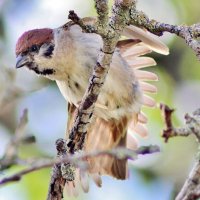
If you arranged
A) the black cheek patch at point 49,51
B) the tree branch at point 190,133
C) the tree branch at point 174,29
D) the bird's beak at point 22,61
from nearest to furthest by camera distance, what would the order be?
the tree branch at point 190,133 → the tree branch at point 174,29 → the bird's beak at point 22,61 → the black cheek patch at point 49,51

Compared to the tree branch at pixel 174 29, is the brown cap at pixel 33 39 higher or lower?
higher

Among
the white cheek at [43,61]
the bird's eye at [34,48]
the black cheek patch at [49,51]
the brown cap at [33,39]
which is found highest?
the brown cap at [33,39]

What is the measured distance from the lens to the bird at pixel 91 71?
4.09 m

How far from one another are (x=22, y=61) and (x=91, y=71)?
48 centimetres

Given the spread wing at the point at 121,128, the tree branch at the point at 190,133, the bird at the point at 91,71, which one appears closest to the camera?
the tree branch at the point at 190,133

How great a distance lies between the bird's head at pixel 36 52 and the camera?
4227 mm

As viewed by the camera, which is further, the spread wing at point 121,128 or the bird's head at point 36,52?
the spread wing at point 121,128

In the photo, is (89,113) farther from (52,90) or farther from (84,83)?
(52,90)

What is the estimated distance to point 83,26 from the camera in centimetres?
236

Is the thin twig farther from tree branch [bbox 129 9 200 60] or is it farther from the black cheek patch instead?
the black cheek patch

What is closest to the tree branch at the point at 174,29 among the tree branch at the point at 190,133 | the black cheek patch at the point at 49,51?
the tree branch at the point at 190,133

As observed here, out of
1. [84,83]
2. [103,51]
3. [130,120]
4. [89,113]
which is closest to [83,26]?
[103,51]

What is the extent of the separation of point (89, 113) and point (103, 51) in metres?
0.34

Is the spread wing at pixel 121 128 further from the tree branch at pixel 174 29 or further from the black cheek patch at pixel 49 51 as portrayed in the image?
the tree branch at pixel 174 29
